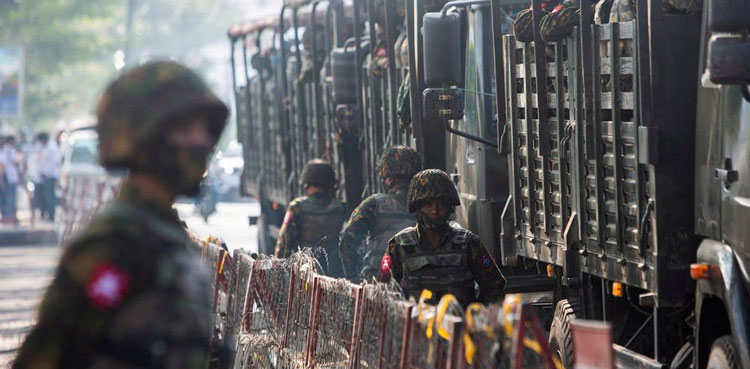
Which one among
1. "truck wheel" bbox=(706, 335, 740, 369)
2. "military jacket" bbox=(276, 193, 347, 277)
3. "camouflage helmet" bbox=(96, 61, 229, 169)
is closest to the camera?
"camouflage helmet" bbox=(96, 61, 229, 169)

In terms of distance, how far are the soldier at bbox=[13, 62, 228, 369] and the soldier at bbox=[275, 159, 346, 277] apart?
787 cm

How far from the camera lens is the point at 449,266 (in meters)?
7.48

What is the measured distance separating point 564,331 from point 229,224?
23.8 meters

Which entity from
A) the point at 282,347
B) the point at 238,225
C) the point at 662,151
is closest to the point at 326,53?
the point at 282,347

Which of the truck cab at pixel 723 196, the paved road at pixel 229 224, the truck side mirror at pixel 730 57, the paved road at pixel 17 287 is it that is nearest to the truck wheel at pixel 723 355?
the truck cab at pixel 723 196

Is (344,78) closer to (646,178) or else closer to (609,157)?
(609,157)

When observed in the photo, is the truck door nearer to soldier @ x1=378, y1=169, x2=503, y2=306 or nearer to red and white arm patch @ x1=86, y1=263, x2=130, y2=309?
soldier @ x1=378, y1=169, x2=503, y2=306

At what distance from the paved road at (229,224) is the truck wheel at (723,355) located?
1574 centimetres

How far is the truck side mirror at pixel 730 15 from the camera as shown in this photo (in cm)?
544

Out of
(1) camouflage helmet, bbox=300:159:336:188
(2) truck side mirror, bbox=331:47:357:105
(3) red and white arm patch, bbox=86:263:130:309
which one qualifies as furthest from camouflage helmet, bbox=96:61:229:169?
(2) truck side mirror, bbox=331:47:357:105

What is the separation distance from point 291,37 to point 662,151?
11.1 m

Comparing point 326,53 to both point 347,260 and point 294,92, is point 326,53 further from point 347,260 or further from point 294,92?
point 347,260

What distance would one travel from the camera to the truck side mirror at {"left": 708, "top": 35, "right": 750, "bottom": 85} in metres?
5.48

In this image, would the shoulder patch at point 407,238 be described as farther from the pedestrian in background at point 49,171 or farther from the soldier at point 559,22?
the pedestrian in background at point 49,171
